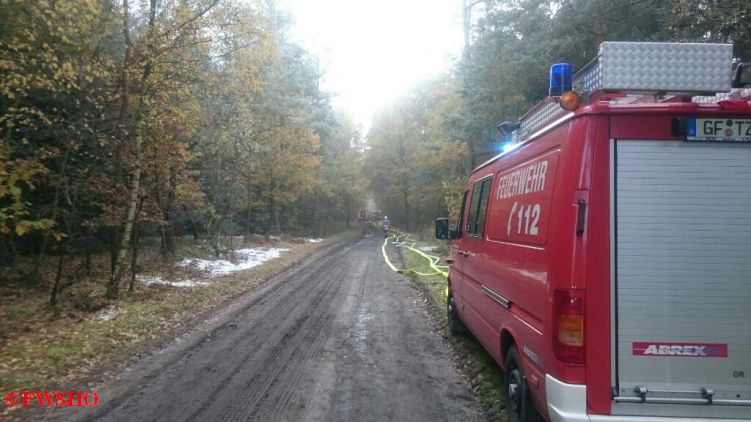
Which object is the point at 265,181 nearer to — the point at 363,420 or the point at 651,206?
the point at 363,420

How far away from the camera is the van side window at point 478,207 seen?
5859 millimetres

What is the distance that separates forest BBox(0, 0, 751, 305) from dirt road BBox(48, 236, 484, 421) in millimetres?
2717

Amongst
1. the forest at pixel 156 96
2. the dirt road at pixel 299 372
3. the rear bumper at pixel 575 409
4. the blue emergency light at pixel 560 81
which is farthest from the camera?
the forest at pixel 156 96

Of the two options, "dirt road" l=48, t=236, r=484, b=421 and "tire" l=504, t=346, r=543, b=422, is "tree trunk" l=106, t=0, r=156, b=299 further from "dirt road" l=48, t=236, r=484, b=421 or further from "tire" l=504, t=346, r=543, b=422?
"tire" l=504, t=346, r=543, b=422

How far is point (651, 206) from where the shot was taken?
326cm

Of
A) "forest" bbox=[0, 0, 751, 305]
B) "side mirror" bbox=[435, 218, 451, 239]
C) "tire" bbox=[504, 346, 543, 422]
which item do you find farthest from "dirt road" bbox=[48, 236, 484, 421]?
"forest" bbox=[0, 0, 751, 305]

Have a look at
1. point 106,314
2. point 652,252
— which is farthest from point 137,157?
point 652,252

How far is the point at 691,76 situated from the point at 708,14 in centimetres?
632

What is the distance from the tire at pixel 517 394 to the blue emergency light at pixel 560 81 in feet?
7.46

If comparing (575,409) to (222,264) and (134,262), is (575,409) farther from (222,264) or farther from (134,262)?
(222,264)

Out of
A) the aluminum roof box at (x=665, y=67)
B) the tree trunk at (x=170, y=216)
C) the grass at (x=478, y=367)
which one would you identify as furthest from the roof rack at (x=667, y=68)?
the tree trunk at (x=170, y=216)

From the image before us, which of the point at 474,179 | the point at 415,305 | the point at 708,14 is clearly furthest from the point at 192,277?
the point at 708,14

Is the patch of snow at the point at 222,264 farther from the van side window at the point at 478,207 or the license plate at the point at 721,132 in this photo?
the license plate at the point at 721,132

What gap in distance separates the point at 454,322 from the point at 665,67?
508 centimetres
